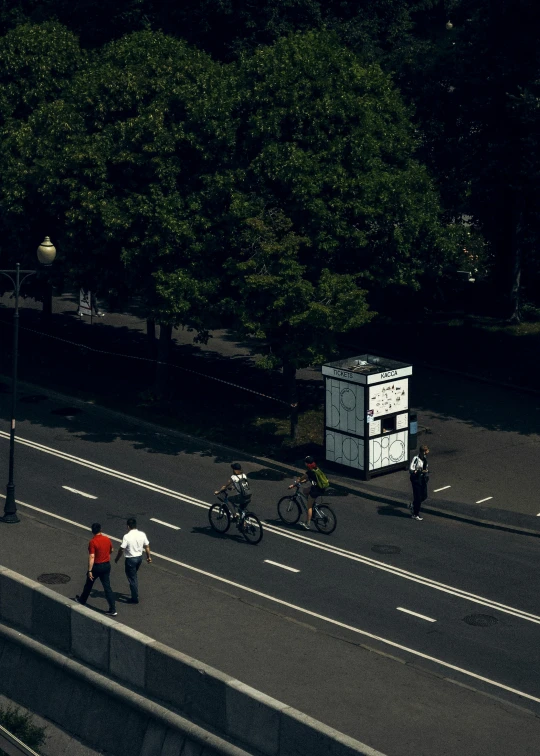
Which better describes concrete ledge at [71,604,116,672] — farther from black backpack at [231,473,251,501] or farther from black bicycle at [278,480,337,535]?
black bicycle at [278,480,337,535]

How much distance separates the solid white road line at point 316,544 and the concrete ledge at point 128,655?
31.0ft

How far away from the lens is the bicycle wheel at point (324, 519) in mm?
31844

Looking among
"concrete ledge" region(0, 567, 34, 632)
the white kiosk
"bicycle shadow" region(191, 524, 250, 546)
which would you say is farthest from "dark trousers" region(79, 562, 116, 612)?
the white kiosk

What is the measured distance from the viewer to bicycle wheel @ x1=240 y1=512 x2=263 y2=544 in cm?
3070

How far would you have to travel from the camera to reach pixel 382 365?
123ft

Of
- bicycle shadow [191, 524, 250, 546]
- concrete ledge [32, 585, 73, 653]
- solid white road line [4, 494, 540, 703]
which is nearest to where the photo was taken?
concrete ledge [32, 585, 73, 653]

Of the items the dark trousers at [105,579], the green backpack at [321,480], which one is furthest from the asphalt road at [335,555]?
the dark trousers at [105,579]

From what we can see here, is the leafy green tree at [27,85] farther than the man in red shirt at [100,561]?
Yes

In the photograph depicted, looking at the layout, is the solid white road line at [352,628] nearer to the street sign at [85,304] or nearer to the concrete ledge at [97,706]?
the concrete ledge at [97,706]

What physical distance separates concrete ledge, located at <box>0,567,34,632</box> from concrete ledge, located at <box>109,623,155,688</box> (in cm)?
252

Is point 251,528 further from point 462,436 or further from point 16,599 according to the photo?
point 462,436

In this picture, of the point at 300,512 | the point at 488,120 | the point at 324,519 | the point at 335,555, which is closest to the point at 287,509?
the point at 300,512

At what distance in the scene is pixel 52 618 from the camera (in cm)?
2200

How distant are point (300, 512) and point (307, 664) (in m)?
10.6
